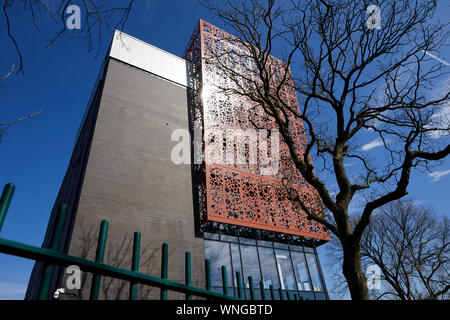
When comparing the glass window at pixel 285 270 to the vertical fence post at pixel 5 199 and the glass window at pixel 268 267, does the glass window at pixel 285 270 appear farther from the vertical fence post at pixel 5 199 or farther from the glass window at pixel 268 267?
the vertical fence post at pixel 5 199

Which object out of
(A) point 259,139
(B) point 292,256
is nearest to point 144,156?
(A) point 259,139

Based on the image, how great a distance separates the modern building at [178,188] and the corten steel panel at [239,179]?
0.21ft

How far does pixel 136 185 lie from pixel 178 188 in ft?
7.21

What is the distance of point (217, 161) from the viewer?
568 inches

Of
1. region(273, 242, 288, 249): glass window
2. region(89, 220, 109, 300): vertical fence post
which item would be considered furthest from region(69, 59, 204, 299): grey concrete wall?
region(89, 220, 109, 300): vertical fence post

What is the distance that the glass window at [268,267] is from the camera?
13.1 m

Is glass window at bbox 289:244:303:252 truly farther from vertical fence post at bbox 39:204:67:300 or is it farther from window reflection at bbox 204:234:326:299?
vertical fence post at bbox 39:204:67:300

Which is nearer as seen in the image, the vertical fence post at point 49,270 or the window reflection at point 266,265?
the vertical fence post at point 49,270

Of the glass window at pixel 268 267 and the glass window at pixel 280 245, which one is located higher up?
the glass window at pixel 280 245

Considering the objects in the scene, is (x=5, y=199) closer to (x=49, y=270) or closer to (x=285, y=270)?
(x=49, y=270)

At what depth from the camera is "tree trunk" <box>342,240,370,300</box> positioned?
3828 millimetres

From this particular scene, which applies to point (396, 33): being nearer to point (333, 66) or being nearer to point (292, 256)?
point (333, 66)

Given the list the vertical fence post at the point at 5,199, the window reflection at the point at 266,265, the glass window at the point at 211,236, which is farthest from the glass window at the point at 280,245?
the vertical fence post at the point at 5,199

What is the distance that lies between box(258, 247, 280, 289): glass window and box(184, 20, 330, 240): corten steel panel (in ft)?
4.19
